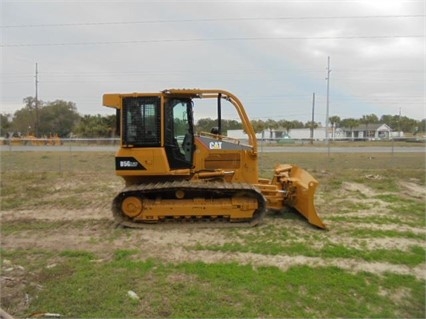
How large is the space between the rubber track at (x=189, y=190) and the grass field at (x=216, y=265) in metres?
0.23

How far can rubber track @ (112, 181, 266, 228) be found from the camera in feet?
23.2

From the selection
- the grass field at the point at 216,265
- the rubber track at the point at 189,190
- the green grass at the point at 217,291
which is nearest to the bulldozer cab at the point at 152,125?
the rubber track at the point at 189,190

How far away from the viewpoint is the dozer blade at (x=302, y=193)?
7070 mm

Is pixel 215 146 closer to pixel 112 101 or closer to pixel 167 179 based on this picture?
pixel 167 179

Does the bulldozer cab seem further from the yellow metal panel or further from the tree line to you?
the tree line

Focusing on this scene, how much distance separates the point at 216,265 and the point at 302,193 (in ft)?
9.98

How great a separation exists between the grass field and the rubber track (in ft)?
0.77

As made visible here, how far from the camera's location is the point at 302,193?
754 centimetres

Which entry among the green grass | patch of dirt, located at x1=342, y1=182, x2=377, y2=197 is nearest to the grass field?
the green grass

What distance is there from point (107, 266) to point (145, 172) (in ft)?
7.91

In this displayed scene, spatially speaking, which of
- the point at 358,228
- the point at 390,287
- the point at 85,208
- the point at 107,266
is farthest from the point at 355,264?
the point at 85,208

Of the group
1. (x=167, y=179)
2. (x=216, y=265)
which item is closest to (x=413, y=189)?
(x=167, y=179)

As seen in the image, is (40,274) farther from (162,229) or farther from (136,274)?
(162,229)

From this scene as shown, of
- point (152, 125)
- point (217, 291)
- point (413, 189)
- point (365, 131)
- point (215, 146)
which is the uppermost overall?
point (365, 131)
